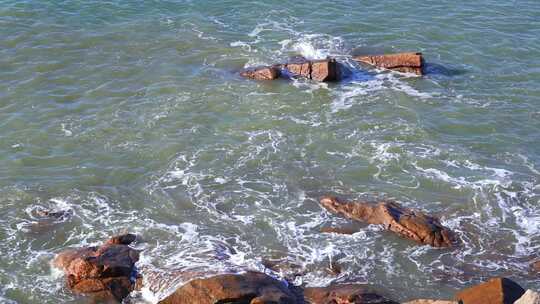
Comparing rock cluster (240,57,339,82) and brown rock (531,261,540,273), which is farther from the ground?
rock cluster (240,57,339,82)

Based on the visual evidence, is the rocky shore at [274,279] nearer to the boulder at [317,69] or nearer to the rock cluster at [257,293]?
the rock cluster at [257,293]

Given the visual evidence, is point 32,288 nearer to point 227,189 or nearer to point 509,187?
point 227,189

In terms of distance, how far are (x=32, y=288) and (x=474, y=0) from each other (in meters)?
31.3

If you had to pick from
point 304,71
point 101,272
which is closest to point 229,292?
point 101,272

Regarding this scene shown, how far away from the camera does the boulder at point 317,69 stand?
32094 mm

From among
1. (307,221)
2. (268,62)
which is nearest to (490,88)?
(268,62)

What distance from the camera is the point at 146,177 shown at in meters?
25.7

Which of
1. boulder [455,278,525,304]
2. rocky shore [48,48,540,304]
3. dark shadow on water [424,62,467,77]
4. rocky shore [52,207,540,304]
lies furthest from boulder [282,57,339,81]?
boulder [455,278,525,304]

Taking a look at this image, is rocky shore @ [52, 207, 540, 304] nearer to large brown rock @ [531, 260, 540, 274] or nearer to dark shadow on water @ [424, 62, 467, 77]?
large brown rock @ [531, 260, 540, 274]

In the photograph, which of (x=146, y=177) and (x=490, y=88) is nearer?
(x=146, y=177)

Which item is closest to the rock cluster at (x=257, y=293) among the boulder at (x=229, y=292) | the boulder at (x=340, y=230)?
the boulder at (x=229, y=292)

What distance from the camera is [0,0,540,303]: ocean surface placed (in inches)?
860

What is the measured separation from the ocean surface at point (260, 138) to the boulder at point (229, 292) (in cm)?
122

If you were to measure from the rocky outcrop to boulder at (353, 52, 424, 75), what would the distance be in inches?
692
